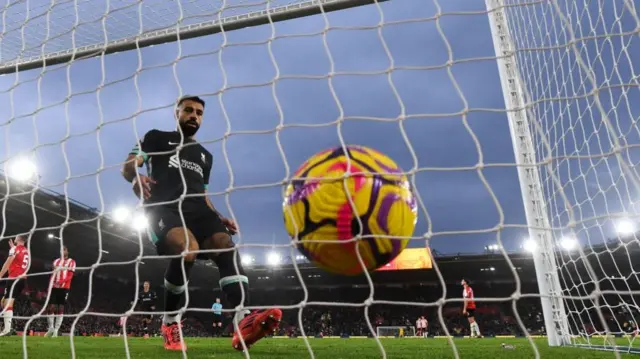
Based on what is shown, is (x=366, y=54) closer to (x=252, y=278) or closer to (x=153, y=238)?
(x=153, y=238)

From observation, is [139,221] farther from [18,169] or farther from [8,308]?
[18,169]

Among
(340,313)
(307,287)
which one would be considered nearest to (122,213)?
(307,287)

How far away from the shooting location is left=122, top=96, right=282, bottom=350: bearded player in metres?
3.24

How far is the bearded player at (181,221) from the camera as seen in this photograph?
3240 mm

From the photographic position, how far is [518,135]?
4965mm

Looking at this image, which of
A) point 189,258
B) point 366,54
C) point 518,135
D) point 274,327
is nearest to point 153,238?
point 189,258

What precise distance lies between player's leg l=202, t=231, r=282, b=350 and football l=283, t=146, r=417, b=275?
1.01 metres

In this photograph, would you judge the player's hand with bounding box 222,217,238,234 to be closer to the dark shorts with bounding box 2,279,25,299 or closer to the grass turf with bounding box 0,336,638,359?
the grass turf with bounding box 0,336,638,359

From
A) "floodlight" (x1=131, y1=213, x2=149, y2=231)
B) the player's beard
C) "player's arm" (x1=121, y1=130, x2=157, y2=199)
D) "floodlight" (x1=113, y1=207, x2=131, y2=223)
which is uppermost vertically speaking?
the player's beard

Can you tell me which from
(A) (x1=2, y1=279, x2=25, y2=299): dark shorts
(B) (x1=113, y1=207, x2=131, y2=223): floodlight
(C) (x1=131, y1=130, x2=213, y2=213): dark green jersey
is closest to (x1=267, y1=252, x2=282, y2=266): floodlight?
(A) (x1=2, y1=279, x2=25, y2=299): dark shorts

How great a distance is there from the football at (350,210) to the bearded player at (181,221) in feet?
3.73

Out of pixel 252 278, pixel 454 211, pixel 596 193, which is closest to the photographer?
pixel 596 193

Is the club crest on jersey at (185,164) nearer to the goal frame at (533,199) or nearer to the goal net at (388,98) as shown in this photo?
the goal net at (388,98)

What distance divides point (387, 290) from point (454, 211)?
38.2 metres
